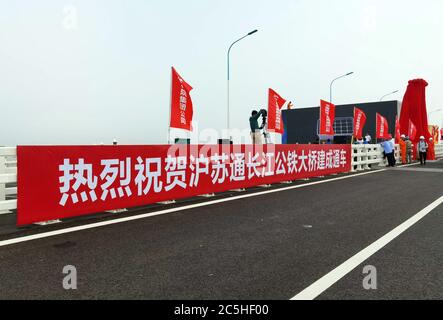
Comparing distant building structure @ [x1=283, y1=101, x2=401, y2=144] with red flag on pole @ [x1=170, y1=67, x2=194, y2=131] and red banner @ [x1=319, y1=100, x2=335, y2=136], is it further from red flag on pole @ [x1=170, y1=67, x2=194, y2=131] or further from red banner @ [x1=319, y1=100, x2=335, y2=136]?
red flag on pole @ [x1=170, y1=67, x2=194, y2=131]

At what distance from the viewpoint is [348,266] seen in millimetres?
4133

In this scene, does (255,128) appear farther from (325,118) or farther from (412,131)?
(412,131)

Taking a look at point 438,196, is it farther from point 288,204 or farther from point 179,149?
point 179,149

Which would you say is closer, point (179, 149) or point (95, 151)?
point (95, 151)

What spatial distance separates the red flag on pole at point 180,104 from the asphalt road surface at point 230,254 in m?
3.85

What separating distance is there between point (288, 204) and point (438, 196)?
13.3ft

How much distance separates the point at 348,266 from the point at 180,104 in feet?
25.9

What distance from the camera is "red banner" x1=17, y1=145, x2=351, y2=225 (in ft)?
19.4

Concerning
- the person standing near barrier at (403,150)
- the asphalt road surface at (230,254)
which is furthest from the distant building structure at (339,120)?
the asphalt road surface at (230,254)

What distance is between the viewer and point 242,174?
1059 cm

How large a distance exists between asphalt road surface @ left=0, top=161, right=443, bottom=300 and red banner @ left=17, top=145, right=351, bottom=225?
11.7 inches

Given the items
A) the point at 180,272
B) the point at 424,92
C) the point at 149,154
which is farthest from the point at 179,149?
the point at 424,92

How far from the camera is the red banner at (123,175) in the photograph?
591 centimetres
